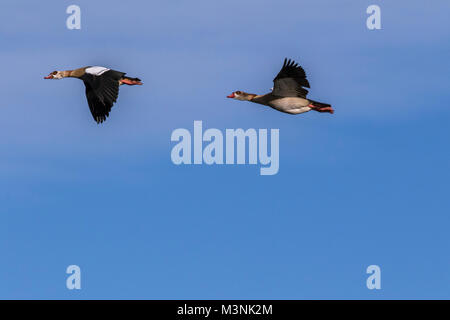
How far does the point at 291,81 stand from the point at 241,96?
3.96m

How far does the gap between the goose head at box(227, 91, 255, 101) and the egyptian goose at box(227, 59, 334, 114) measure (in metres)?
0.77

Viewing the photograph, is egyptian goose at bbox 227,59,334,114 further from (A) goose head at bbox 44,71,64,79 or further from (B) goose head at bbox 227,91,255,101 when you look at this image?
(A) goose head at bbox 44,71,64,79

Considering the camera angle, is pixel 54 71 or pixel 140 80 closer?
pixel 140 80

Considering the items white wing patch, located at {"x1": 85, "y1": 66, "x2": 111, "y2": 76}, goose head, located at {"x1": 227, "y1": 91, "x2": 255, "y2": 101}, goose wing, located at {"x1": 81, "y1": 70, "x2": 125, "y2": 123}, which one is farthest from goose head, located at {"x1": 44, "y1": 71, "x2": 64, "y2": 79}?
goose head, located at {"x1": 227, "y1": 91, "x2": 255, "y2": 101}

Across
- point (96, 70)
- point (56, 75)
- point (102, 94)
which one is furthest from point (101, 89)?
point (56, 75)

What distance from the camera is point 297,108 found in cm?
4044

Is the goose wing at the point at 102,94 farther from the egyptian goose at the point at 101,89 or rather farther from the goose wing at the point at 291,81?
the goose wing at the point at 291,81

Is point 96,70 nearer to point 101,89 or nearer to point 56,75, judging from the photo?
point 101,89

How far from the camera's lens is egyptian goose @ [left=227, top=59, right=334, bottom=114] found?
3912 centimetres

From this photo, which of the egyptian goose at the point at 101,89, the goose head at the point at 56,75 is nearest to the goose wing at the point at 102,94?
the egyptian goose at the point at 101,89
